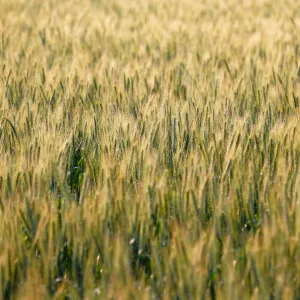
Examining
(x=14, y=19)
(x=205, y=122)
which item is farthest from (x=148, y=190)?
(x=14, y=19)

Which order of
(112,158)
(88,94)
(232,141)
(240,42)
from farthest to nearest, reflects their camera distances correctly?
(240,42) → (88,94) → (232,141) → (112,158)

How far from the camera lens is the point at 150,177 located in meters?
1.43

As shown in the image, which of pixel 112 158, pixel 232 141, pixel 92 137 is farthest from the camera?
pixel 92 137

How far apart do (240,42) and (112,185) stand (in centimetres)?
225

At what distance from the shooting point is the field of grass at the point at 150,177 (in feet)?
3.68

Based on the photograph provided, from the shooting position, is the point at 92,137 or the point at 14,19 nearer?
the point at 92,137

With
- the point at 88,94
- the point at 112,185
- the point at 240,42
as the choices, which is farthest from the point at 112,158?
the point at 240,42

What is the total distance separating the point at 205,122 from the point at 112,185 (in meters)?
0.56

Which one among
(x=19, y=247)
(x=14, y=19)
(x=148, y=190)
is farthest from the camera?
(x=14, y=19)

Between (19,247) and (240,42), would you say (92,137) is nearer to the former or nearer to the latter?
(19,247)

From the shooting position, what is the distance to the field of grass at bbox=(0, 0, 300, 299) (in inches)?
44.2

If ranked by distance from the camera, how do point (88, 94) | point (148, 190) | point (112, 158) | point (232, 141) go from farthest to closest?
1. point (88, 94)
2. point (232, 141)
3. point (112, 158)
4. point (148, 190)

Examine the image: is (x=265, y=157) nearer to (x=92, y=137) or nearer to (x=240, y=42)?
(x=92, y=137)

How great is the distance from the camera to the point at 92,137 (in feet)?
6.05
